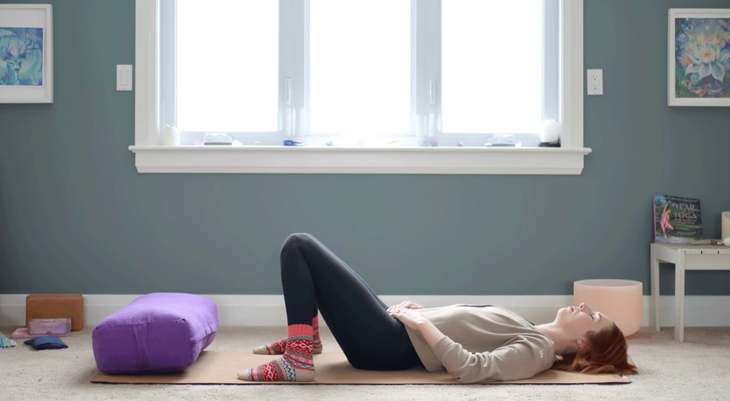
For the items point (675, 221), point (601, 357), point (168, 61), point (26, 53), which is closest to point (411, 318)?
point (601, 357)

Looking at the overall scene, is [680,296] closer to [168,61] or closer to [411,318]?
[411,318]

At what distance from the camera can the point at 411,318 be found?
2.01m

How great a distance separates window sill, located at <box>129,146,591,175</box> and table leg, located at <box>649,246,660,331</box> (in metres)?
0.58

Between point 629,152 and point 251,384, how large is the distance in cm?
217

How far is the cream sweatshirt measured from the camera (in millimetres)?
1932

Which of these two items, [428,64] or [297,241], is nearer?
[297,241]

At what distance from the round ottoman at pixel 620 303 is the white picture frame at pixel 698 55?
993 millimetres

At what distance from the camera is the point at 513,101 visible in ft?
10.6

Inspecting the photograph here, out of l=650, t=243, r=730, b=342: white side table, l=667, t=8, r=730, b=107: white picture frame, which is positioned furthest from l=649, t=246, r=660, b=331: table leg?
l=667, t=8, r=730, b=107: white picture frame

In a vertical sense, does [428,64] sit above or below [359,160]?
above

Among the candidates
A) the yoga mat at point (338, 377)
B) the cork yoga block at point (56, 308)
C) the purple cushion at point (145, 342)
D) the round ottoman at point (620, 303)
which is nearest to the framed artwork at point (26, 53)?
the cork yoga block at point (56, 308)

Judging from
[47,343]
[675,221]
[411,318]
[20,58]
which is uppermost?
[20,58]

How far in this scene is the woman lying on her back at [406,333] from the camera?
2.00 meters

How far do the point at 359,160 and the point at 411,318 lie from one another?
1232 mm
